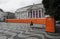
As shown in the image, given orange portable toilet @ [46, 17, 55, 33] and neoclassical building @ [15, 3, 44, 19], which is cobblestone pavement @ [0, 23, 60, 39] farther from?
neoclassical building @ [15, 3, 44, 19]

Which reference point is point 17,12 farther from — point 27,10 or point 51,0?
point 51,0

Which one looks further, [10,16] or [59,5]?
[10,16]

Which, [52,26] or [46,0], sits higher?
[46,0]

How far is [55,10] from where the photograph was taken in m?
14.1

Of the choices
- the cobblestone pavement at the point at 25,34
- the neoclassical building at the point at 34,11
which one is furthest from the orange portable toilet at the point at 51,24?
the neoclassical building at the point at 34,11

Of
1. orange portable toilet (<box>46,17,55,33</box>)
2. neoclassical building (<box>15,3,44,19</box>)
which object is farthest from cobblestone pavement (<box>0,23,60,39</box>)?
neoclassical building (<box>15,3,44,19</box>)

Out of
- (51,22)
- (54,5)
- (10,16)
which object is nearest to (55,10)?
(54,5)

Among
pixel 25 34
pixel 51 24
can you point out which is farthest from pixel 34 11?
pixel 25 34

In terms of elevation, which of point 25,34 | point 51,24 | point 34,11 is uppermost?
point 34,11

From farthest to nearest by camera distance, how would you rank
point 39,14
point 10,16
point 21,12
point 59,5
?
point 10,16
point 21,12
point 39,14
point 59,5

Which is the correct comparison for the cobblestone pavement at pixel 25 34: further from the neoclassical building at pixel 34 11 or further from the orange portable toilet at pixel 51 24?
the neoclassical building at pixel 34 11

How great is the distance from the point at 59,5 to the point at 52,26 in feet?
10.1

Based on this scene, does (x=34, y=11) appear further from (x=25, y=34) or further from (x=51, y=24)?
(x=25, y=34)

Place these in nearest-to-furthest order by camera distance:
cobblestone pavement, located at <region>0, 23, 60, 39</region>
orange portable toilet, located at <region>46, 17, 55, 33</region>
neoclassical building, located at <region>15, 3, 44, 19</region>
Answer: cobblestone pavement, located at <region>0, 23, 60, 39</region> < orange portable toilet, located at <region>46, 17, 55, 33</region> < neoclassical building, located at <region>15, 3, 44, 19</region>
